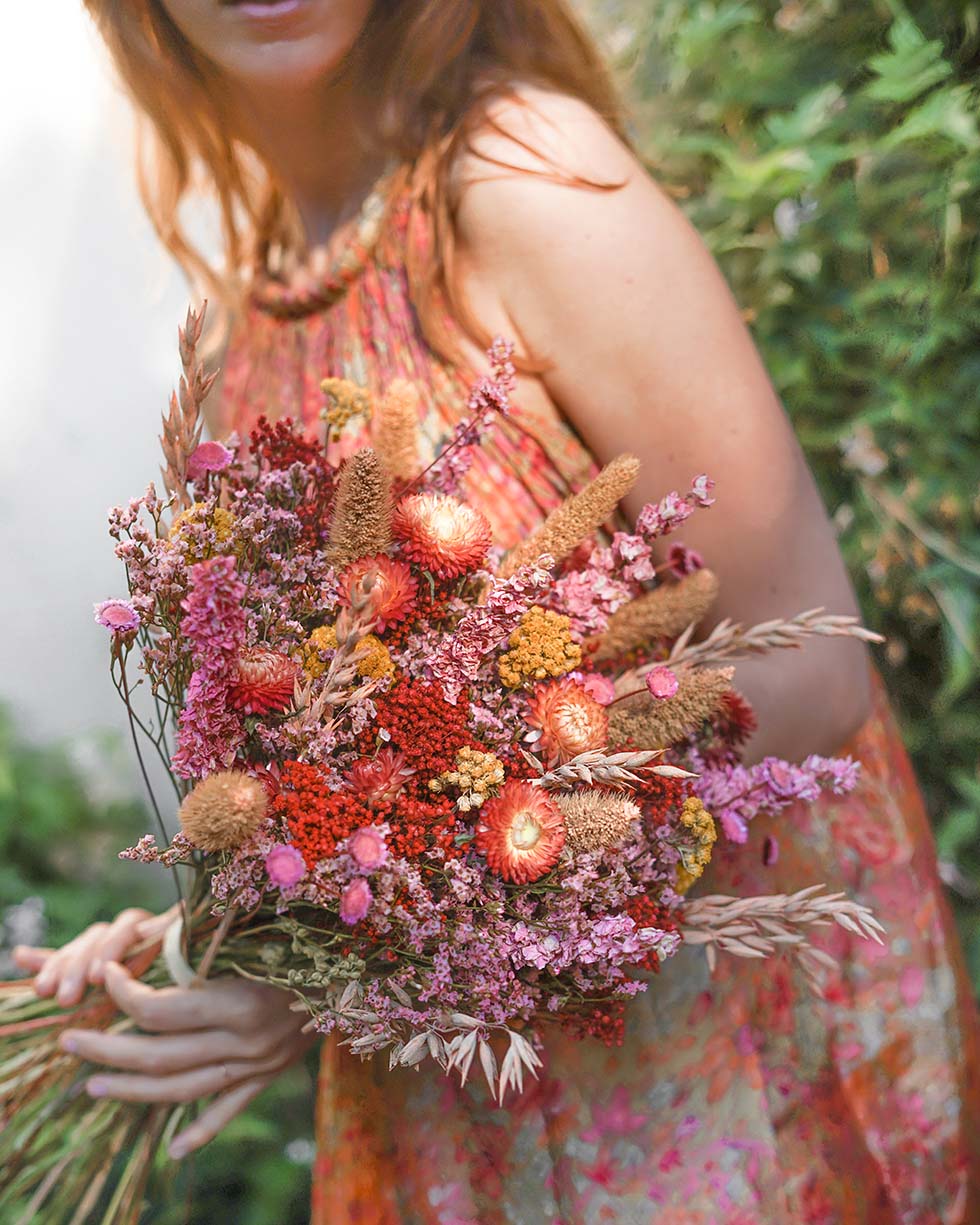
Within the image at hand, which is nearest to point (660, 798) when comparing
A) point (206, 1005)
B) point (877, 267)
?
point (206, 1005)

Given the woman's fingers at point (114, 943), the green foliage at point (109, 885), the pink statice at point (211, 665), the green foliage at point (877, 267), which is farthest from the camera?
the green foliage at point (109, 885)

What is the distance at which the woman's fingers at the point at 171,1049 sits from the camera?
0.98 meters

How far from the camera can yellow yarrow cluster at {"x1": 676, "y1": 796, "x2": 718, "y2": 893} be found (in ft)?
2.40

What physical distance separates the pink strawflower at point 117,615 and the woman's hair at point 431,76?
0.46 metres

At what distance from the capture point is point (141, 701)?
0.88m

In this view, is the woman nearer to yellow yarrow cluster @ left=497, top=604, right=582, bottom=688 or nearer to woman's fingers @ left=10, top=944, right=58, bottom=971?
woman's fingers @ left=10, top=944, right=58, bottom=971

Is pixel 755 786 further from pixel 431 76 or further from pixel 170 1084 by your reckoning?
pixel 431 76

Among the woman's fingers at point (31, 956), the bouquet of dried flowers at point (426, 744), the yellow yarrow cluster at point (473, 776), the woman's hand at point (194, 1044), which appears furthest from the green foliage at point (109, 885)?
the yellow yarrow cluster at point (473, 776)

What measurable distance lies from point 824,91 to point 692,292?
820 mm

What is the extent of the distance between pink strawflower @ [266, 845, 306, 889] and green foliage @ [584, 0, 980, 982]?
119 centimetres

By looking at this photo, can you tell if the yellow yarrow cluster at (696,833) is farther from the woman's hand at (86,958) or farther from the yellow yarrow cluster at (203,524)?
the woman's hand at (86,958)

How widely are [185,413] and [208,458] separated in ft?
0.18

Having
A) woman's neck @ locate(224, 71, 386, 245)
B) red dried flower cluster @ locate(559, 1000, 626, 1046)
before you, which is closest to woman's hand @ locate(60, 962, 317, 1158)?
red dried flower cluster @ locate(559, 1000, 626, 1046)

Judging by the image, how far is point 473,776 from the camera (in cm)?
68
